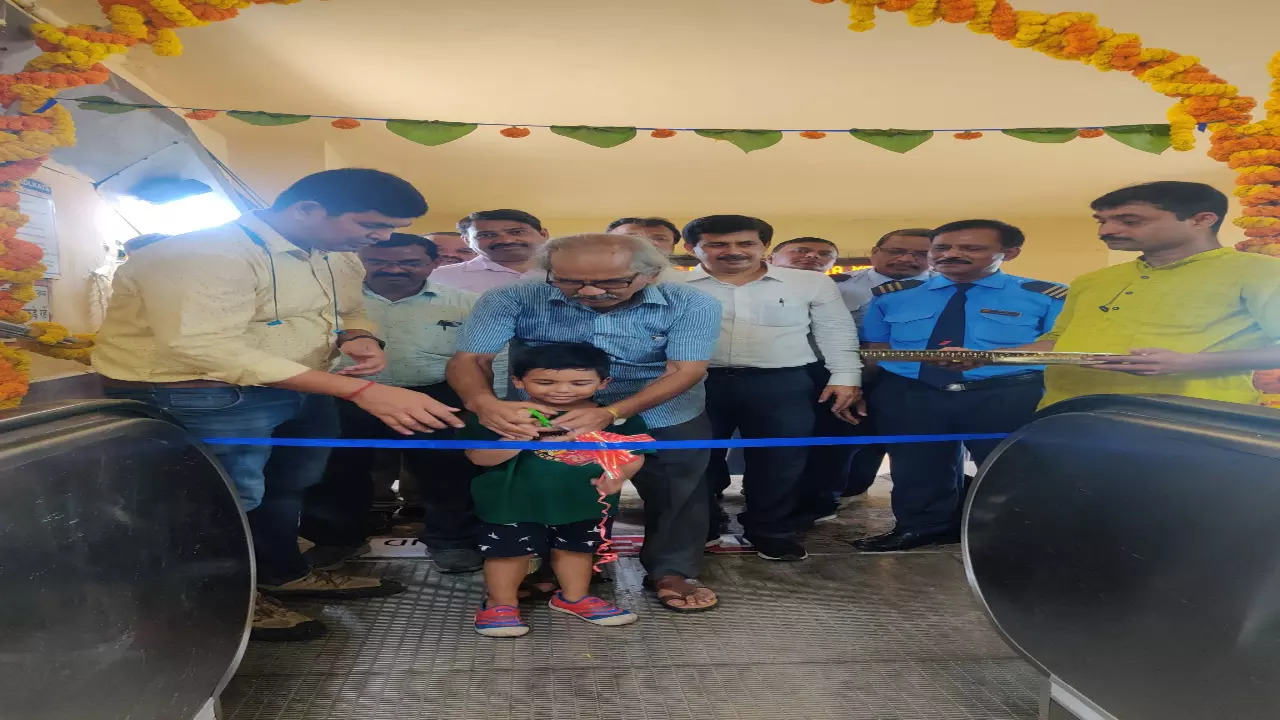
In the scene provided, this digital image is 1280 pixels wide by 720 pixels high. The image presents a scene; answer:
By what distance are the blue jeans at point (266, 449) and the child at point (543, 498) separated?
57 centimetres

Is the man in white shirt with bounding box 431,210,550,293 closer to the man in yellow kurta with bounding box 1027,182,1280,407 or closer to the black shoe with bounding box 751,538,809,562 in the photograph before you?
the black shoe with bounding box 751,538,809,562

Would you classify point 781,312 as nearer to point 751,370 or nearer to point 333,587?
point 751,370

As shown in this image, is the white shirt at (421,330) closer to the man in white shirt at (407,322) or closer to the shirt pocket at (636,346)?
the man in white shirt at (407,322)

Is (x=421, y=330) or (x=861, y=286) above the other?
(x=861, y=286)

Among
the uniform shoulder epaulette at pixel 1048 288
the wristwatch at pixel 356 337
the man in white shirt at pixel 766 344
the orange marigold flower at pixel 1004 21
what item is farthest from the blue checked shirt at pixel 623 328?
the orange marigold flower at pixel 1004 21

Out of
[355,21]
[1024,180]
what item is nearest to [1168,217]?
[1024,180]

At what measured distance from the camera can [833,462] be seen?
3.11 meters

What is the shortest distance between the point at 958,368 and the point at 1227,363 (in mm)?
818

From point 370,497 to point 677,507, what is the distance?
1166 mm

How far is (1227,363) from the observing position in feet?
7.82

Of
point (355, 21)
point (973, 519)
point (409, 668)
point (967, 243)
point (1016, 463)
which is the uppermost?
point (355, 21)

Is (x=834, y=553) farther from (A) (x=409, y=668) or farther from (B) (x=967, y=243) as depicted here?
(A) (x=409, y=668)

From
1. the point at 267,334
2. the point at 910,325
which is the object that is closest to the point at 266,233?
the point at 267,334

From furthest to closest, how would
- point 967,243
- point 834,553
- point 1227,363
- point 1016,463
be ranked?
point 834,553 < point 967,243 < point 1227,363 < point 1016,463
